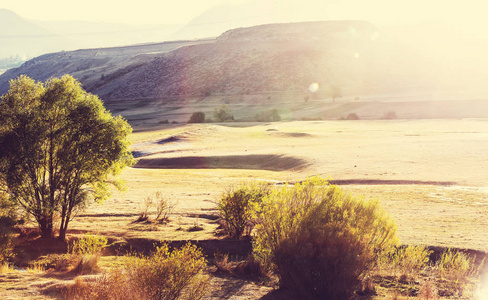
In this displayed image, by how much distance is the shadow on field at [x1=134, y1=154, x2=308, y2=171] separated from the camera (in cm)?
3774

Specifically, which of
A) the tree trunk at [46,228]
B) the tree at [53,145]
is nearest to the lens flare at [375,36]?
the tree at [53,145]

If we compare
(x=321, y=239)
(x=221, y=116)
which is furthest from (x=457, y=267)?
(x=221, y=116)

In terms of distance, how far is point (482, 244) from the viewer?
14977 mm

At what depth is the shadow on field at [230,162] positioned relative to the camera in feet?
124

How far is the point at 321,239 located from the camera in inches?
456

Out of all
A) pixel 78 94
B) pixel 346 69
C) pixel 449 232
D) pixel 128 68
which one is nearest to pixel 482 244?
pixel 449 232

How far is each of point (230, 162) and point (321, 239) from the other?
29.1 m

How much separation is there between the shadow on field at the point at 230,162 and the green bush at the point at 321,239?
23732 mm

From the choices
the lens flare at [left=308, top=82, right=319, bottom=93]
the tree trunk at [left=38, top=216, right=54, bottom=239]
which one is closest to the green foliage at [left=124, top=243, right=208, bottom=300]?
the tree trunk at [left=38, top=216, right=54, bottom=239]

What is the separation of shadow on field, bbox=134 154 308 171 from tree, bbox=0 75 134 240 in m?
20.9

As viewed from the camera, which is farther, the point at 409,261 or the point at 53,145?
the point at 53,145

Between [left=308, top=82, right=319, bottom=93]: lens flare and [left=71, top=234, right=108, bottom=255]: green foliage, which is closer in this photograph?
[left=71, top=234, right=108, bottom=255]: green foliage

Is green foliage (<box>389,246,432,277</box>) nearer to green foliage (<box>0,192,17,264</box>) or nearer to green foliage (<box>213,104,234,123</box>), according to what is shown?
A: green foliage (<box>0,192,17,264</box>)

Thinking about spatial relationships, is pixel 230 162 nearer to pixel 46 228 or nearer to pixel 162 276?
pixel 46 228
